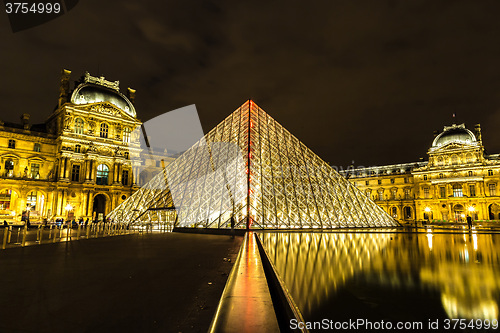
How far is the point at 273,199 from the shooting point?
15.6 meters

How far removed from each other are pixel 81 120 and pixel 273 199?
27.8 m

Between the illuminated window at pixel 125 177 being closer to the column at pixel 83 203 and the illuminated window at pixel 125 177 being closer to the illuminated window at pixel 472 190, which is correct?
the column at pixel 83 203

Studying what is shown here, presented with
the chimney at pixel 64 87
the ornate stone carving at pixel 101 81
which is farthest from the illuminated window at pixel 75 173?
the ornate stone carving at pixel 101 81

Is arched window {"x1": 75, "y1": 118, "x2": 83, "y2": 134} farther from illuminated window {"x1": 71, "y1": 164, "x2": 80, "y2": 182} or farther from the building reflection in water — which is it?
the building reflection in water

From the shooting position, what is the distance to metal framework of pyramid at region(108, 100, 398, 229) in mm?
15273

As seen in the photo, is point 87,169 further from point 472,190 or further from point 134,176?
point 472,190

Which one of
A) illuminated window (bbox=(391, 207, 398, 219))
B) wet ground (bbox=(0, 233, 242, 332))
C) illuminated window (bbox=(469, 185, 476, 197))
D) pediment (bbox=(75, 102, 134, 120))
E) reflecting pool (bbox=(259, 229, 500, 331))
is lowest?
reflecting pool (bbox=(259, 229, 500, 331))

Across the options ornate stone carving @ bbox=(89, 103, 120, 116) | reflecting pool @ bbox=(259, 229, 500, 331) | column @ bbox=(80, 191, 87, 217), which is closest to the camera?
reflecting pool @ bbox=(259, 229, 500, 331)

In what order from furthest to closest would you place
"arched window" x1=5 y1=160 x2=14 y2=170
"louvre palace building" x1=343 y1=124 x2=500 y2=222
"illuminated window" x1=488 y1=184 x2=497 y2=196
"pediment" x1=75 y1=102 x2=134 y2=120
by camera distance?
1. "louvre palace building" x1=343 y1=124 x2=500 y2=222
2. "illuminated window" x1=488 y1=184 x2=497 y2=196
3. "pediment" x1=75 y1=102 x2=134 y2=120
4. "arched window" x1=5 y1=160 x2=14 y2=170

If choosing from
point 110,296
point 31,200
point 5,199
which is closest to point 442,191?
point 110,296

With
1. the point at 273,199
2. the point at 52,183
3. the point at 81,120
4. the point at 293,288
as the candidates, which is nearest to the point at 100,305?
the point at 293,288

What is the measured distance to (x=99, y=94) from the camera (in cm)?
3566

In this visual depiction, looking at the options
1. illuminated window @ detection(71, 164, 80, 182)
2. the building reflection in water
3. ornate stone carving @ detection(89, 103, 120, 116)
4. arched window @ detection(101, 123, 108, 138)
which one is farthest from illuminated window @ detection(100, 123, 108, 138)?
the building reflection in water

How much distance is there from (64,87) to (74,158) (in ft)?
29.2
